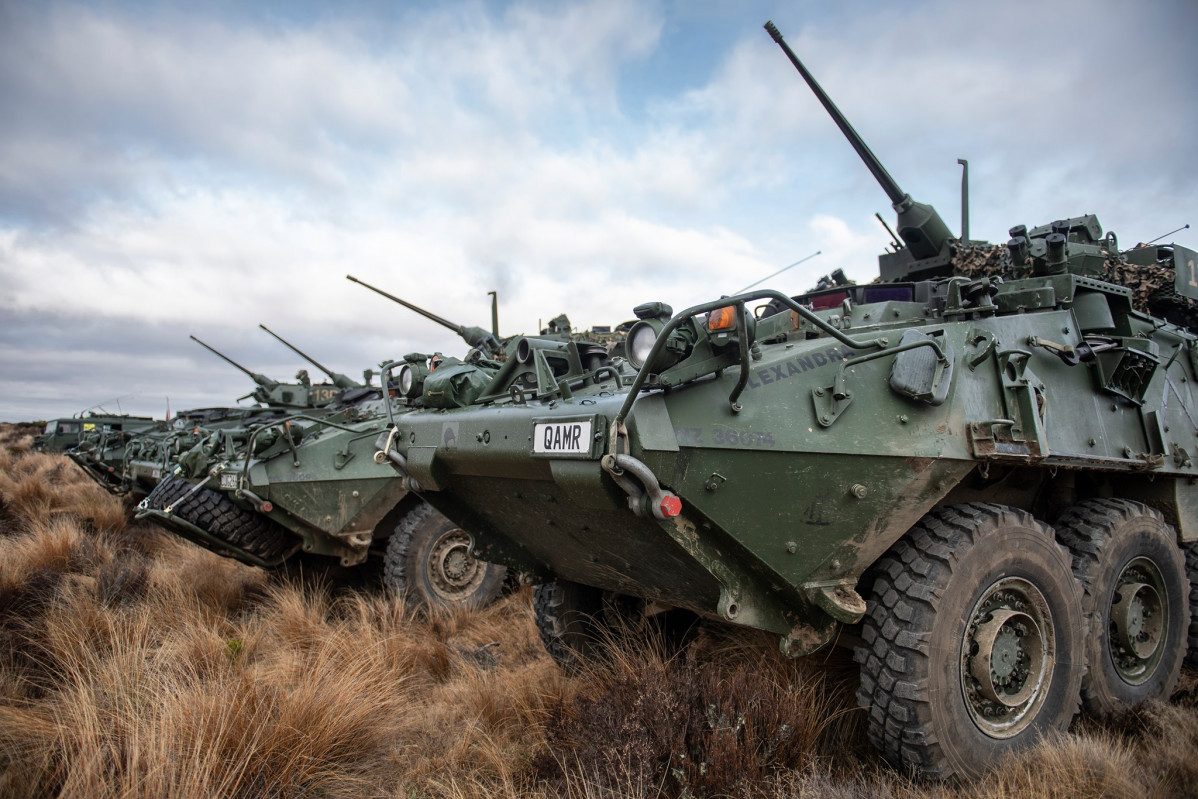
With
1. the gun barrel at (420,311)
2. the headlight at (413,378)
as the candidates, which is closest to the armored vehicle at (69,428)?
the gun barrel at (420,311)

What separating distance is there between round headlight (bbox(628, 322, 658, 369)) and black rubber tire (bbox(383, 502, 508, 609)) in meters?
4.05

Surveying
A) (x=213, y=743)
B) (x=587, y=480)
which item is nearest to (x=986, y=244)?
(x=587, y=480)

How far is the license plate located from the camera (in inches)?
110

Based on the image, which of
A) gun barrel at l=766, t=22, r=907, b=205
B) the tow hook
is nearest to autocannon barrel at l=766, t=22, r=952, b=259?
gun barrel at l=766, t=22, r=907, b=205

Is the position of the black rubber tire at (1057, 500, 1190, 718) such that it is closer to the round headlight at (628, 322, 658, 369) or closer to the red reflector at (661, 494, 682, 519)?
the red reflector at (661, 494, 682, 519)

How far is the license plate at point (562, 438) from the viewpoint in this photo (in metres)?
2.79

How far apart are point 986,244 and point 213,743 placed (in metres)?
6.39

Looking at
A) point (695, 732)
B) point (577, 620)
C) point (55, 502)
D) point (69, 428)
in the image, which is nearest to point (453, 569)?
point (577, 620)

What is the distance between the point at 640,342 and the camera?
293 cm

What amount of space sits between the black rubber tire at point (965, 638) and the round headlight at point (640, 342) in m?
1.42

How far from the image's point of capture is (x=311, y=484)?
21.8 feet

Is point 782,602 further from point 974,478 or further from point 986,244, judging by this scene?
point 986,244

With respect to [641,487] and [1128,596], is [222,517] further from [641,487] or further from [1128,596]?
[1128,596]

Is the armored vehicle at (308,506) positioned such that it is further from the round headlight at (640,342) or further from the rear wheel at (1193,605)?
the rear wheel at (1193,605)
